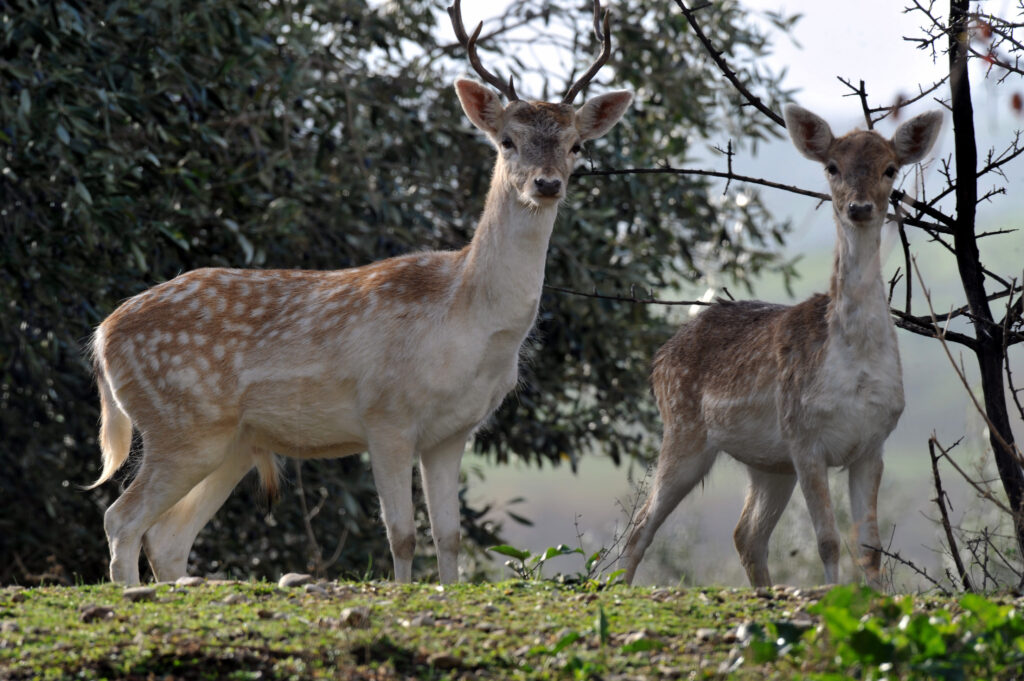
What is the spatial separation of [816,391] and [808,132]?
51.6 inches

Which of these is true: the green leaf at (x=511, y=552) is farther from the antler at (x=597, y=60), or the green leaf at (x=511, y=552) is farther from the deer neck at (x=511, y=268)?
the antler at (x=597, y=60)

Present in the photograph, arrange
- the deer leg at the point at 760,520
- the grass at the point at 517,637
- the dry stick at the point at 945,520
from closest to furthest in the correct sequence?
the grass at the point at 517,637 < the dry stick at the point at 945,520 < the deer leg at the point at 760,520

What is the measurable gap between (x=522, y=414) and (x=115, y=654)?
25.2ft

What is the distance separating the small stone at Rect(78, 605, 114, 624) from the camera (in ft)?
15.1

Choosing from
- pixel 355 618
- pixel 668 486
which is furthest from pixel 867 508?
pixel 355 618

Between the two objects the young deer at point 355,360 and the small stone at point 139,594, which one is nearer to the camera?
the small stone at point 139,594

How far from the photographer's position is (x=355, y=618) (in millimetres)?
4375

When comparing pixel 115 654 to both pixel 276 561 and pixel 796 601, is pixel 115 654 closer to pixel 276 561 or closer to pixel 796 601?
Result: pixel 796 601

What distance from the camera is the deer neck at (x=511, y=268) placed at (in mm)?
6438

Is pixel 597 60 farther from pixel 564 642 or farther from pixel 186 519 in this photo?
pixel 564 642

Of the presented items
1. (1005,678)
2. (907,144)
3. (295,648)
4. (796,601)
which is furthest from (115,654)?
(907,144)

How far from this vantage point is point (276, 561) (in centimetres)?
1123

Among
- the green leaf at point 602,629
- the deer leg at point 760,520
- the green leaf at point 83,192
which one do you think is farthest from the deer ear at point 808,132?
the green leaf at point 83,192

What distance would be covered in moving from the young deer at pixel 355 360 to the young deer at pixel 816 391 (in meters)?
1.28
